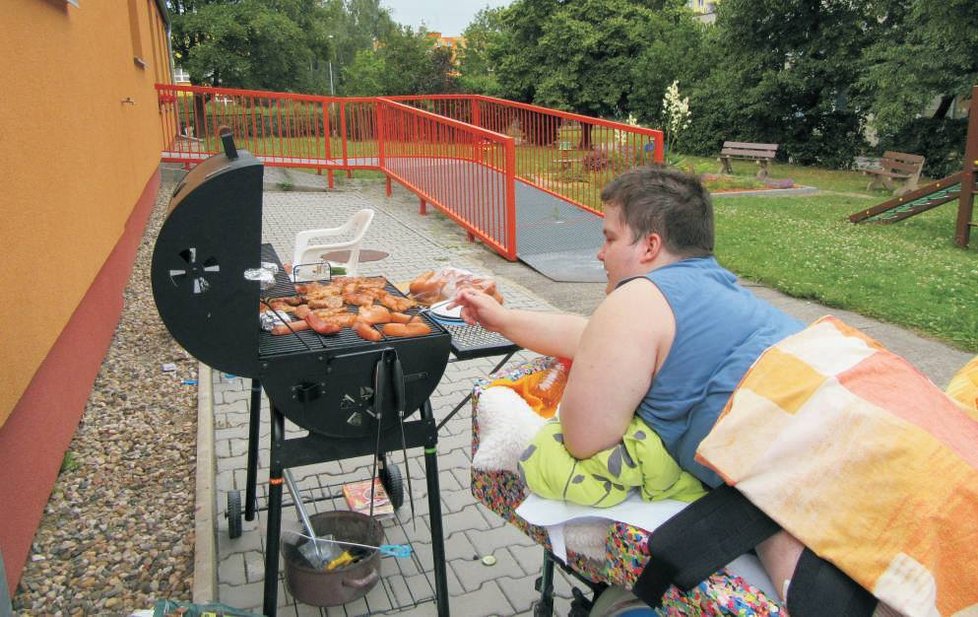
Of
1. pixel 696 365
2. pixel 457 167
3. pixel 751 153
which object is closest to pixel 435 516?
pixel 696 365

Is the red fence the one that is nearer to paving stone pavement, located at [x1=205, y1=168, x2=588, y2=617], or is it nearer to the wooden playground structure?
paving stone pavement, located at [x1=205, y1=168, x2=588, y2=617]

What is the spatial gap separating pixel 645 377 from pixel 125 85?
7.94 m

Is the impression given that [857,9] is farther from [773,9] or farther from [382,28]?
[382,28]

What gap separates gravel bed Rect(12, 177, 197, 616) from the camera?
9.59 ft

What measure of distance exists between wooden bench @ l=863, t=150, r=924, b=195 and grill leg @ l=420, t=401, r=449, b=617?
51.6 feet

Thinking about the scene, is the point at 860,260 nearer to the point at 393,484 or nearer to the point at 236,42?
the point at 393,484

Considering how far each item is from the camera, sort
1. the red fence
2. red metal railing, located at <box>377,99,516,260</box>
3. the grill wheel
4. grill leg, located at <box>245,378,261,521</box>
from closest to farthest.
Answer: grill leg, located at <box>245,378,261,521</box> < the grill wheel < red metal railing, located at <box>377,99,516,260</box> < the red fence

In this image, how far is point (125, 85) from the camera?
8227mm

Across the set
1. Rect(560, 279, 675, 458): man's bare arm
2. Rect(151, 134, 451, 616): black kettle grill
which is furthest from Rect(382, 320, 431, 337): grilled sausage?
Rect(560, 279, 675, 458): man's bare arm

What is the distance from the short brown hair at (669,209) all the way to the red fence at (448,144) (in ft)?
20.0

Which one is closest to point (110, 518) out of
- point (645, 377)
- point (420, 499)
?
point (420, 499)

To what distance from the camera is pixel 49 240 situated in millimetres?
3766

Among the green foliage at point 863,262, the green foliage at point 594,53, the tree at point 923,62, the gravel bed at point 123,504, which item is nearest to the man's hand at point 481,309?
the gravel bed at point 123,504

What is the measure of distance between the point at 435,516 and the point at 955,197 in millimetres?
10686
